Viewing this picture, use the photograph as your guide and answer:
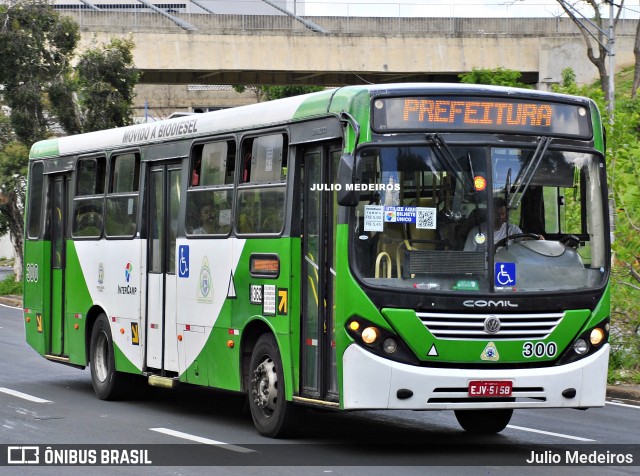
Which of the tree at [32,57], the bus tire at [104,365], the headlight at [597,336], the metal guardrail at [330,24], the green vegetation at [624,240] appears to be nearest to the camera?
the headlight at [597,336]

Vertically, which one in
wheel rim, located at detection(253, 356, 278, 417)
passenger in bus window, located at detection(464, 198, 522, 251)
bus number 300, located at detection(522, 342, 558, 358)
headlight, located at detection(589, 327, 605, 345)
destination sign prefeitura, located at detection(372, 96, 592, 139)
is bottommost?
wheel rim, located at detection(253, 356, 278, 417)

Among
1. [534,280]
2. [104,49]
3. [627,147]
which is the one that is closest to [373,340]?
[534,280]

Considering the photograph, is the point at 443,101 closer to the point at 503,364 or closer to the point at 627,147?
the point at 503,364

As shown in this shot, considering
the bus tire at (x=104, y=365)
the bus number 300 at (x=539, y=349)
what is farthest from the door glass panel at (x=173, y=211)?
the bus number 300 at (x=539, y=349)

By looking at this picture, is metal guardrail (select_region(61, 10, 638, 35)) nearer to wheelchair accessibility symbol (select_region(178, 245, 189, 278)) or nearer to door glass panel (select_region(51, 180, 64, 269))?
door glass panel (select_region(51, 180, 64, 269))

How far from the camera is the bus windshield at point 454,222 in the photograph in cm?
1099

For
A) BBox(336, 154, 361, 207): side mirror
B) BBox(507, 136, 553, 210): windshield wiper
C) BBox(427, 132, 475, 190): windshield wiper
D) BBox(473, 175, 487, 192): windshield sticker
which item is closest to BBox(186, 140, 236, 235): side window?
BBox(336, 154, 361, 207): side mirror

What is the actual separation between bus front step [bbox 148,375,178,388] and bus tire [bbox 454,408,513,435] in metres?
3.33

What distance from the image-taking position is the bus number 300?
36.3 feet

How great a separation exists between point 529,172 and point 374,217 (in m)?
1.44

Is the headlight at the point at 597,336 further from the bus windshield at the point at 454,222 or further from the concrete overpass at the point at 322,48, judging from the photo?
the concrete overpass at the point at 322,48

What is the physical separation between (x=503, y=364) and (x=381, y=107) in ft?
7.78

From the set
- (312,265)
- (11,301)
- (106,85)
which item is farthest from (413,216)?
(11,301)

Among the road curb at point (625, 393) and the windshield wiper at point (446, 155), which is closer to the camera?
the windshield wiper at point (446, 155)
